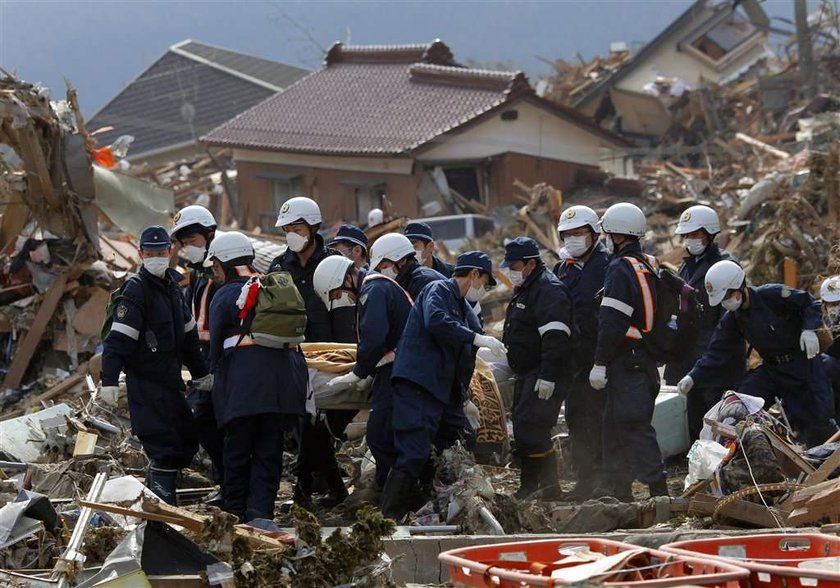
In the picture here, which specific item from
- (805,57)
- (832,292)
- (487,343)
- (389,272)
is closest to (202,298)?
(389,272)

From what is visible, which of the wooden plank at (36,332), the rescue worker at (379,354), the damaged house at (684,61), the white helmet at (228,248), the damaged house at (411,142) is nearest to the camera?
the white helmet at (228,248)

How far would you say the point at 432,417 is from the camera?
980cm

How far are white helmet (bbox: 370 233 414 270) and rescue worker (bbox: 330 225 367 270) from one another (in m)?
1.45

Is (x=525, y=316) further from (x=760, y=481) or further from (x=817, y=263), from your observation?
(x=817, y=263)

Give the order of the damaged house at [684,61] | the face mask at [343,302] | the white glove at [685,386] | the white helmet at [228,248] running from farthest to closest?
1. the damaged house at [684,61]
2. the white glove at [685,386]
3. the face mask at [343,302]
4. the white helmet at [228,248]

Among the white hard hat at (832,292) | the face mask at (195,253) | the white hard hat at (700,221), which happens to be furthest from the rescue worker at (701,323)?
the face mask at (195,253)

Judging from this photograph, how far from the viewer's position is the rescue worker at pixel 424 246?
12.4m

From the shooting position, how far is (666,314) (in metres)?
10.6

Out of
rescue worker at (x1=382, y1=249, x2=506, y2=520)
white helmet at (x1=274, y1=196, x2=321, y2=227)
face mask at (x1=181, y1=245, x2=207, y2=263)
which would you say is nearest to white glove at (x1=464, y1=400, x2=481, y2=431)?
rescue worker at (x1=382, y1=249, x2=506, y2=520)

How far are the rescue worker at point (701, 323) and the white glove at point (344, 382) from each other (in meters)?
2.91

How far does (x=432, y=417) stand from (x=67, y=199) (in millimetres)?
7755

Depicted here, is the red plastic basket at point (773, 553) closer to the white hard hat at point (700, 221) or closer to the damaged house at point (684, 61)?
the white hard hat at point (700, 221)

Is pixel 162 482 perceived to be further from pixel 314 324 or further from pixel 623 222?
pixel 623 222

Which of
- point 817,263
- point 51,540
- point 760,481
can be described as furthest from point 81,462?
point 817,263
